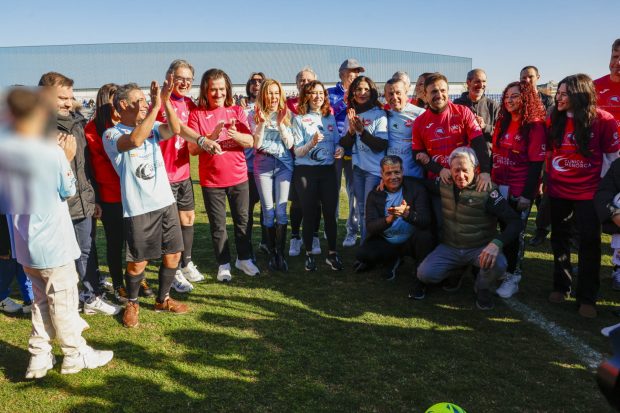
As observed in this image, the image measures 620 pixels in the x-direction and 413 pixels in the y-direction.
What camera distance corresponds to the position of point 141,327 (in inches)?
157

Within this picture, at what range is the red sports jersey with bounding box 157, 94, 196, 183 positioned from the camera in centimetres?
450

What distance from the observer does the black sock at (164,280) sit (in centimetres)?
416

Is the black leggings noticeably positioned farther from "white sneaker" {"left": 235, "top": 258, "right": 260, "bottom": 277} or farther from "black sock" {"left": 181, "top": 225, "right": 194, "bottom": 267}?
"black sock" {"left": 181, "top": 225, "right": 194, "bottom": 267}

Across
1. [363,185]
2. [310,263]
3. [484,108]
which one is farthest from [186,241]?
[484,108]

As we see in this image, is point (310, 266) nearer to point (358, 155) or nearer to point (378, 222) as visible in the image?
point (378, 222)

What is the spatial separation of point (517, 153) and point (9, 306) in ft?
16.6

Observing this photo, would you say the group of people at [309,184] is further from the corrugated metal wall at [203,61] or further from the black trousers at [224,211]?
the corrugated metal wall at [203,61]

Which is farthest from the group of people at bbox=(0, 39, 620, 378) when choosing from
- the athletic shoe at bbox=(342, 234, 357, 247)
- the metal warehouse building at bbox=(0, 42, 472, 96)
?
the metal warehouse building at bbox=(0, 42, 472, 96)

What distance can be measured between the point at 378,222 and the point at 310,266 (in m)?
1.06

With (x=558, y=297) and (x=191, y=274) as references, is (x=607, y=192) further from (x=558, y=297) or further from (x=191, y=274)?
(x=191, y=274)

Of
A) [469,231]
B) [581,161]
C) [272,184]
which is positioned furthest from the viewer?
[272,184]

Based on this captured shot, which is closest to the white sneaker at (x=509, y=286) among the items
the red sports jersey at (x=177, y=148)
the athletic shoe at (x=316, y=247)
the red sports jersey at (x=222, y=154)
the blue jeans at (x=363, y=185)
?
the blue jeans at (x=363, y=185)

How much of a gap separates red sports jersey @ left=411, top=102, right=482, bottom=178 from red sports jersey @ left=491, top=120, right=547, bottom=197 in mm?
283

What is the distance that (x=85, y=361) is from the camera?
10.6 ft
